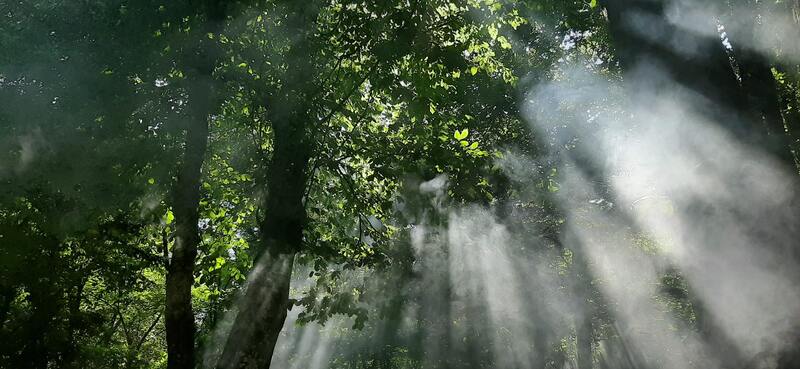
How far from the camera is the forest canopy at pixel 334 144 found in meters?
2.65

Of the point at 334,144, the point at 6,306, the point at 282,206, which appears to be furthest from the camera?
the point at 6,306

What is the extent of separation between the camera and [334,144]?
773cm

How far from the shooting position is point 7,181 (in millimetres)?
6453

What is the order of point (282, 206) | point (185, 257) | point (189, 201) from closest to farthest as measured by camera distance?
point (185, 257) < point (189, 201) < point (282, 206)

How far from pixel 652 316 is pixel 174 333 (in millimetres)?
41143

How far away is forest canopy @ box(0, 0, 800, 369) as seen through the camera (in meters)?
2.65

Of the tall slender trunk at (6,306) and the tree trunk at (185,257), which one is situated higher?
the tall slender trunk at (6,306)

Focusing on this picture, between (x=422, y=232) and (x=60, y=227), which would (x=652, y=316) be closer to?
(x=422, y=232)

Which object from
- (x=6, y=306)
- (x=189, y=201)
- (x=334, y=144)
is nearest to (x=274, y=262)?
(x=189, y=201)

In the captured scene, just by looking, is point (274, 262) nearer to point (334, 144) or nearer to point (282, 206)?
point (282, 206)

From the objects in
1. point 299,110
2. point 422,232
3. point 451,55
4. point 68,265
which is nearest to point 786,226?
point 451,55

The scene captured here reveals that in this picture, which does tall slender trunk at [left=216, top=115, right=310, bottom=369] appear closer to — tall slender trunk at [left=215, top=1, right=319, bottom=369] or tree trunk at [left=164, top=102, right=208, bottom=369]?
tall slender trunk at [left=215, top=1, right=319, bottom=369]

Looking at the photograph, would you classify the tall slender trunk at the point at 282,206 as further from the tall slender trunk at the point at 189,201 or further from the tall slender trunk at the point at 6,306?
the tall slender trunk at the point at 6,306

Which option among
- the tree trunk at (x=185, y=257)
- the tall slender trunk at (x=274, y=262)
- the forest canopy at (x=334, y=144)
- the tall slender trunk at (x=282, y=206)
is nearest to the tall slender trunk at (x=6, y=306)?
the forest canopy at (x=334, y=144)
